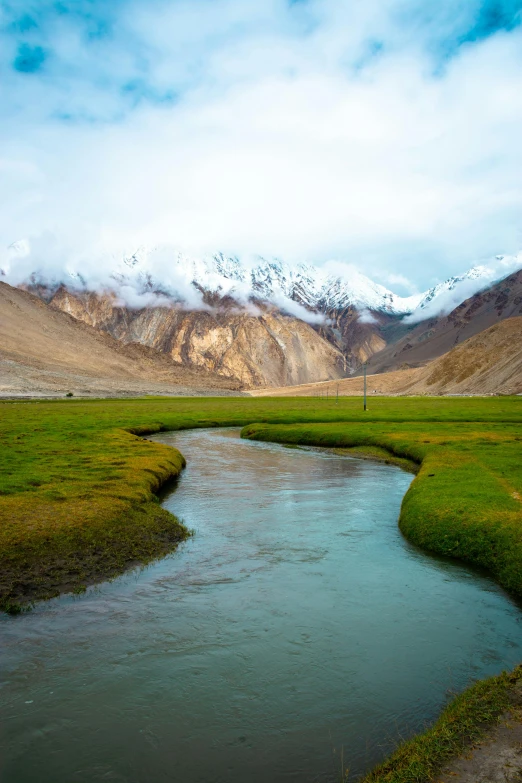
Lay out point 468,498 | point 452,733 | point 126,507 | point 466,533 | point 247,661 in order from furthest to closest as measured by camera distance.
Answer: point 468,498 < point 126,507 < point 466,533 < point 247,661 < point 452,733

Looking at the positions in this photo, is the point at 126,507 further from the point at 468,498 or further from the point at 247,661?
the point at 468,498

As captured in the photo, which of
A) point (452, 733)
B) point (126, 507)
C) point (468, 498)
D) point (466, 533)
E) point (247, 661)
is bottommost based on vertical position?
point (247, 661)

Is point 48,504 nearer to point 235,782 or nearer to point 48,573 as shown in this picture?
point 48,573

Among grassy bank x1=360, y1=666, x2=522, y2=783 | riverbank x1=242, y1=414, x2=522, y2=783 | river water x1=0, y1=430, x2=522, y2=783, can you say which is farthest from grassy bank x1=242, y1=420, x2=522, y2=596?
grassy bank x1=360, y1=666, x2=522, y2=783

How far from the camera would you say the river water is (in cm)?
889

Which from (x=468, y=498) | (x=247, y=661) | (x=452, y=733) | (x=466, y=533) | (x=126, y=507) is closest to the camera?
(x=452, y=733)

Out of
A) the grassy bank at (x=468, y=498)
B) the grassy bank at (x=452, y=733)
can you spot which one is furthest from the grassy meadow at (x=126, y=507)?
the grassy bank at (x=452, y=733)

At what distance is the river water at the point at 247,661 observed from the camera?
8.89 metres

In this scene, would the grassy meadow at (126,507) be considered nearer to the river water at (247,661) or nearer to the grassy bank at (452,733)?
the river water at (247,661)

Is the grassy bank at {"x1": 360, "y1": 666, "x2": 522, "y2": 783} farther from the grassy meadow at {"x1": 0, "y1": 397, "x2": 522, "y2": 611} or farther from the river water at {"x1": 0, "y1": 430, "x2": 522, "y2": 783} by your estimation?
the grassy meadow at {"x1": 0, "y1": 397, "x2": 522, "y2": 611}

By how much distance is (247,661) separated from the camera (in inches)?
456

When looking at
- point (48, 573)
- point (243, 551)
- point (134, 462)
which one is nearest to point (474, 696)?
point (243, 551)

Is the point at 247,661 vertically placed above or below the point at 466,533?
below

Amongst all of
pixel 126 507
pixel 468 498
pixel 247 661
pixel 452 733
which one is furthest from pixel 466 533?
pixel 126 507
